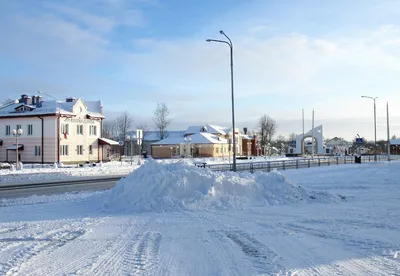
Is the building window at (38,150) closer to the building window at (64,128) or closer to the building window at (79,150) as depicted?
the building window at (64,128)

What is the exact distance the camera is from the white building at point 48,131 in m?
51.7

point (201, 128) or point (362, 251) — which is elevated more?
point (201, 128)

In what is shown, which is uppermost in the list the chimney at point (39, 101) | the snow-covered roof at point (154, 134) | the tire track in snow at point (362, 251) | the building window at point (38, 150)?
the chimney at point (39, 101)

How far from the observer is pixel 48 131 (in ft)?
170

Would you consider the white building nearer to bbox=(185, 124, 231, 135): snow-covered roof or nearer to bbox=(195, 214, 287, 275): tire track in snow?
bbox=(195, 214, 287, 275): tire track in snow

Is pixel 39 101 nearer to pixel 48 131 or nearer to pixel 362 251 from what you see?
pixel 48 131

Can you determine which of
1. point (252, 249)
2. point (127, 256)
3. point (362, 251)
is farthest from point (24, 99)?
point (362, 251)

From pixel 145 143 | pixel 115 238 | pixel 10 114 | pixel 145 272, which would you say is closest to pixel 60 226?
pixel 115 238

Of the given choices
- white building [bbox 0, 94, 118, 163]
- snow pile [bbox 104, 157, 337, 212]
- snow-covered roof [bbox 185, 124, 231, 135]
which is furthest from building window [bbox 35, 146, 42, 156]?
snow-covered roof [bbox 185, 124, 231, 135]

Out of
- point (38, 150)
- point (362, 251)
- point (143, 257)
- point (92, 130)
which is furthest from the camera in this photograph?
point (92, 130)

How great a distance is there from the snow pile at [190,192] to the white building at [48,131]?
39533mm

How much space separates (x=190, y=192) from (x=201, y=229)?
4.10 metres

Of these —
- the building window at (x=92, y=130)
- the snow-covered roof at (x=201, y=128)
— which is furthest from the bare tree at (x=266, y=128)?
the building window at (x=92, y=130)

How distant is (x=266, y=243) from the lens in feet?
28.1
